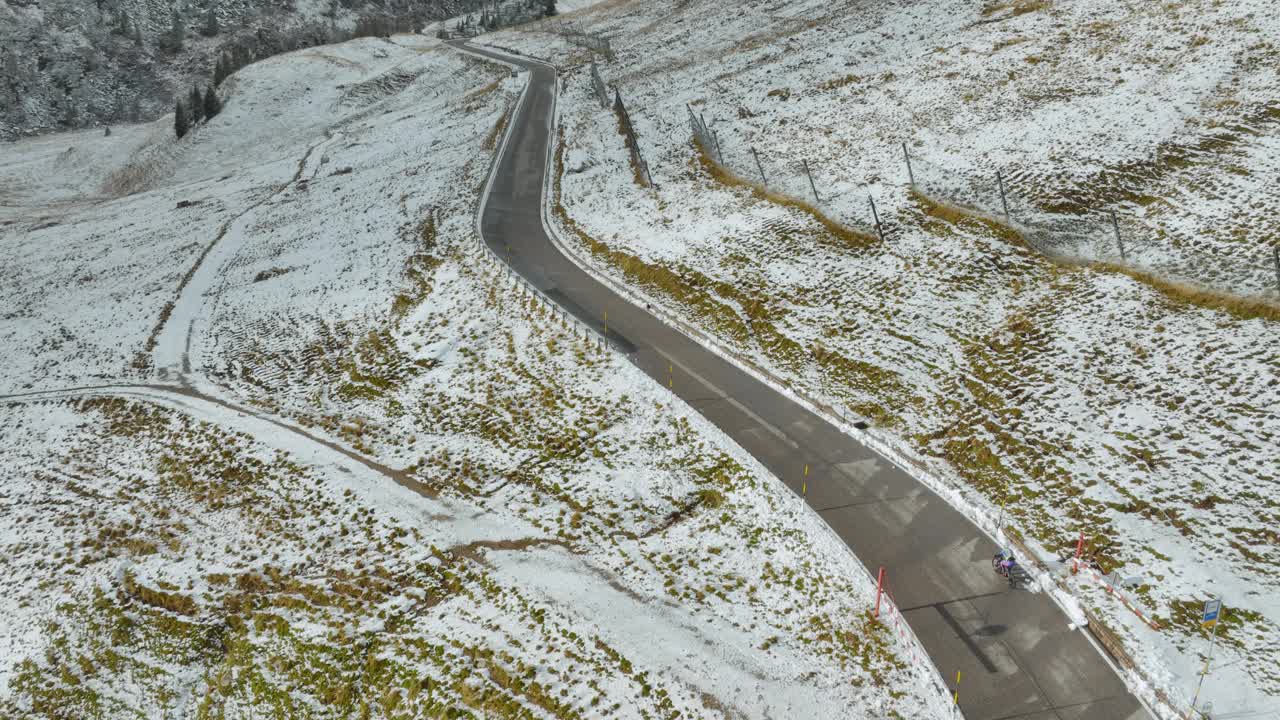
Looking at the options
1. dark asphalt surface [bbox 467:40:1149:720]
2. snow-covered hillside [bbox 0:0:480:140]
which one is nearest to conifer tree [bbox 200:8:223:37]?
snow-covered hillside [bbox 0:0:480:140]

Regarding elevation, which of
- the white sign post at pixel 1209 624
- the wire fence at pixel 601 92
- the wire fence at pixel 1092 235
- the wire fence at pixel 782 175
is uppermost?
the wire fence at pixel 601 92

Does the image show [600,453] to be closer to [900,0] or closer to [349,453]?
Answer: [349,453]

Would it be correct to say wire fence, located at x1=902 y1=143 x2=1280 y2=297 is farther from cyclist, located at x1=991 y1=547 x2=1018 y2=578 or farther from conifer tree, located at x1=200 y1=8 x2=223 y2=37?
conifer tree, located at x1=200 y1=8 x2=223 y2=37

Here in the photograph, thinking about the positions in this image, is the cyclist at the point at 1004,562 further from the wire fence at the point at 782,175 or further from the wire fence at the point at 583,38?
the wire fence at the point at 583,38

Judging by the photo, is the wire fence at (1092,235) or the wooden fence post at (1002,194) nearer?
the wire fence at (1092,235)

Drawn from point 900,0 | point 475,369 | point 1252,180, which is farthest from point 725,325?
point 900,0

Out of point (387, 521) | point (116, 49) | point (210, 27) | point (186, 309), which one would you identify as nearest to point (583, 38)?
point (186, 309)

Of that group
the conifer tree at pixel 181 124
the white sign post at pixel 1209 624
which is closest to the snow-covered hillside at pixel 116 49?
the conifer tree at pixel 181 124
